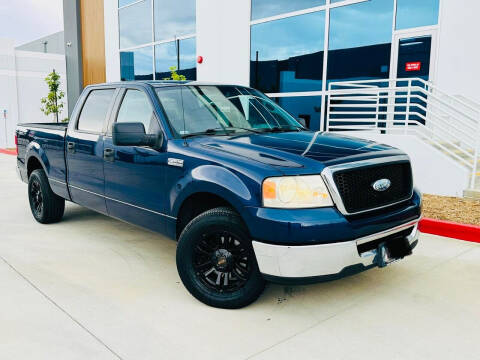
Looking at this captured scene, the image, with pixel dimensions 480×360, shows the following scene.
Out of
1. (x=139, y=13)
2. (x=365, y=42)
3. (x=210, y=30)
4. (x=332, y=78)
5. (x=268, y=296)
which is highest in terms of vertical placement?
(x=139, y=13)

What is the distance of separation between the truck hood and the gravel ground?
8.29 feet

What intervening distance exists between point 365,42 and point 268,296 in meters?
8.48

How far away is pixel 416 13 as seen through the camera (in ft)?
30.8

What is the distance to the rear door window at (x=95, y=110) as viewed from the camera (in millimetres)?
4801

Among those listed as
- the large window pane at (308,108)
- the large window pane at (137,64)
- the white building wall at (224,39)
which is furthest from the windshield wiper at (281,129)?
the large window pane at (137,64)

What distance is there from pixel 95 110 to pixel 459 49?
7.24m

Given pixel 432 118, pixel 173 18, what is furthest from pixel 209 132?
pixel 173 18

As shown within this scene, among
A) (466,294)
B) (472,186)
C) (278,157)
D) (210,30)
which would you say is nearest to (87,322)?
(278,157)

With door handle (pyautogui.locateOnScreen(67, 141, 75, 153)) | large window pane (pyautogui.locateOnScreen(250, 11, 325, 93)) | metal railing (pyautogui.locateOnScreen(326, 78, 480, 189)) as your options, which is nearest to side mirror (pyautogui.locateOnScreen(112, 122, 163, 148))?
door handle (pyautogui.locateOnScreen(67, 141, 75, 153))

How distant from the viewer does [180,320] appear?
321 centimetres

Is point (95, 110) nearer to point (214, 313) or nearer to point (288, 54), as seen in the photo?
point (214, 313)

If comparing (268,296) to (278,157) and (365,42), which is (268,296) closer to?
(278,157)

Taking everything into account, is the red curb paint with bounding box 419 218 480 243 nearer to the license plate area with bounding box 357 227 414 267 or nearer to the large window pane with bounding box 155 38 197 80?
the license plate area with bounding box 357 227 414 267

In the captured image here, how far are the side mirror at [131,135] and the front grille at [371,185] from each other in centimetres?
167
